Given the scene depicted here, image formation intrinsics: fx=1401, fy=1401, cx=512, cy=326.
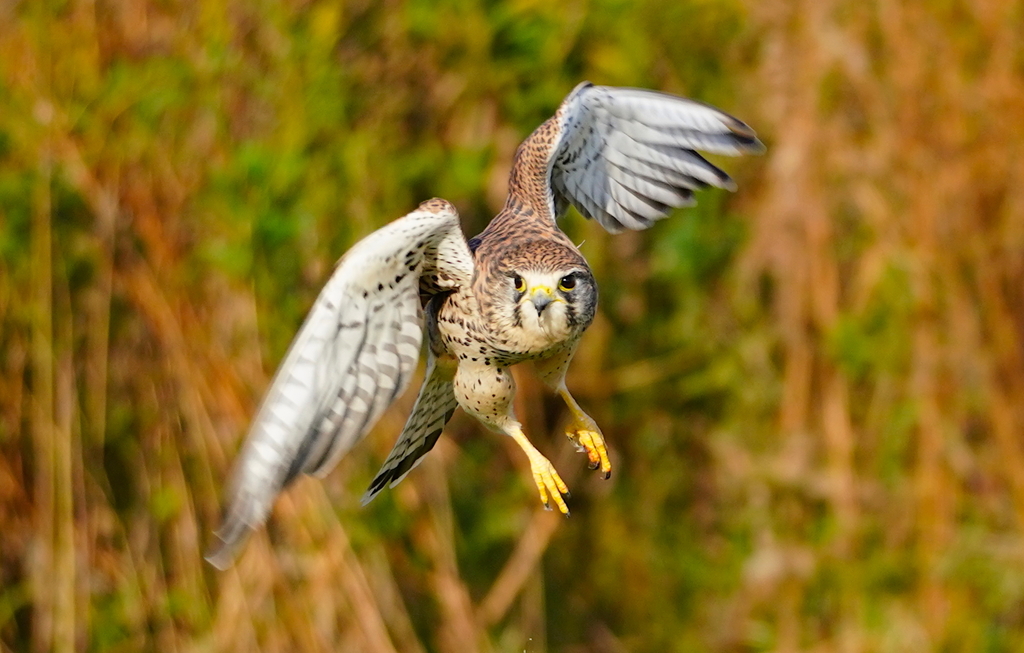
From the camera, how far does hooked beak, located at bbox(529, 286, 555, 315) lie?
107 inches

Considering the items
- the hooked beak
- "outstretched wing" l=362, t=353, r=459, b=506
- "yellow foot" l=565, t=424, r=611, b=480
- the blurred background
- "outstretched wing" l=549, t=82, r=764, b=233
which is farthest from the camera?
the blurred background

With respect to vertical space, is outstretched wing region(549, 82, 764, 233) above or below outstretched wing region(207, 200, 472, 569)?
above

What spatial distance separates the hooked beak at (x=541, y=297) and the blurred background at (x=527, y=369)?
86.8 inches

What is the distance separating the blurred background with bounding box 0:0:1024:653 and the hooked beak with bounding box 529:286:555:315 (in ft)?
7.23

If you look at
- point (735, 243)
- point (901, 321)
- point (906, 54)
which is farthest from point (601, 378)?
point (906, 54)

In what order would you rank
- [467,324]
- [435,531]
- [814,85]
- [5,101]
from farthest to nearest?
[814,85] < [435,531] < [5,101] < [467,324]

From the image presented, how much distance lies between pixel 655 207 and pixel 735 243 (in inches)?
113

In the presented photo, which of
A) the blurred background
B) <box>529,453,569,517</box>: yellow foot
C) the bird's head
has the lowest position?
the blurred background

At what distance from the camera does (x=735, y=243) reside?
640 centimetres

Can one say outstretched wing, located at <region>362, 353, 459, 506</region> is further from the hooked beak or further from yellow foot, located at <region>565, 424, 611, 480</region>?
the hooked beak

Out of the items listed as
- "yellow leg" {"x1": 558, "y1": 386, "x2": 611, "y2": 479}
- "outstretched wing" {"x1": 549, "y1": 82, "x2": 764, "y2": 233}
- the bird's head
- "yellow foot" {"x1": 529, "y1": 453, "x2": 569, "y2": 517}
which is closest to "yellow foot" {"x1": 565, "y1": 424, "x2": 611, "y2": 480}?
"yellow leg" {"x1": 558, "y1": 386, "x2": 611, "y2": 479}

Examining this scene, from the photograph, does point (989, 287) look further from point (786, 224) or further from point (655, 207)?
point (655, 207)

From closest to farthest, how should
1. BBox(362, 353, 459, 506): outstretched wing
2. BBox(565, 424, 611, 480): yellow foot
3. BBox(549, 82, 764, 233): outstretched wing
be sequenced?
1. BBox(565, 424, 611, 480): yellow foot
2. BBox(362, 353, 459, 506): outstretched wing
3. BBox(549, 82, 764, 233): outstretched wing

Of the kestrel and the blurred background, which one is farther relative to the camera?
the blurred background
